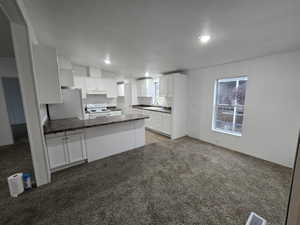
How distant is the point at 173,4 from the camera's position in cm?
128

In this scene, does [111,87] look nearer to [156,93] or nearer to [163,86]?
[156,93]

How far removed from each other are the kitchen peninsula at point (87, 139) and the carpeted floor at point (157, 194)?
235mm

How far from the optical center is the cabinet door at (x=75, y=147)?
2490 millimetres

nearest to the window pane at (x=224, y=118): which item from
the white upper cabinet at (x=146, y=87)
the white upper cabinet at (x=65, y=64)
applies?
the white upper cabinet at (x=146, y=87)

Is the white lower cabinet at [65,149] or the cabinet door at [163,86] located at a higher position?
the cabinet door at [163,86]

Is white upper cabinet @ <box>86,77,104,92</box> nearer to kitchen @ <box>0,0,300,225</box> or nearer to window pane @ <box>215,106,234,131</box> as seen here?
kitchen @ <box>0,0,300,225</box>

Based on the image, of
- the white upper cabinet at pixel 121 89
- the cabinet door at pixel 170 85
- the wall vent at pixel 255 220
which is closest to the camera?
the wall vent at pixel 255 220

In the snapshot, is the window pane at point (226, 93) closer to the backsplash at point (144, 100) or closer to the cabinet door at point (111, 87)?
the backsplash at point (144, 100)

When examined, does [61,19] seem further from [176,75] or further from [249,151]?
[249,151]

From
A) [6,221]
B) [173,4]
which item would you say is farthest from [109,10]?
[6,221]

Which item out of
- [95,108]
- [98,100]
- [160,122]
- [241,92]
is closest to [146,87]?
[160,122]

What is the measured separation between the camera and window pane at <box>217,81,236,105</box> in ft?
11.5

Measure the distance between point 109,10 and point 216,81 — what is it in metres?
3.38

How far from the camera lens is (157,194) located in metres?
1.93
